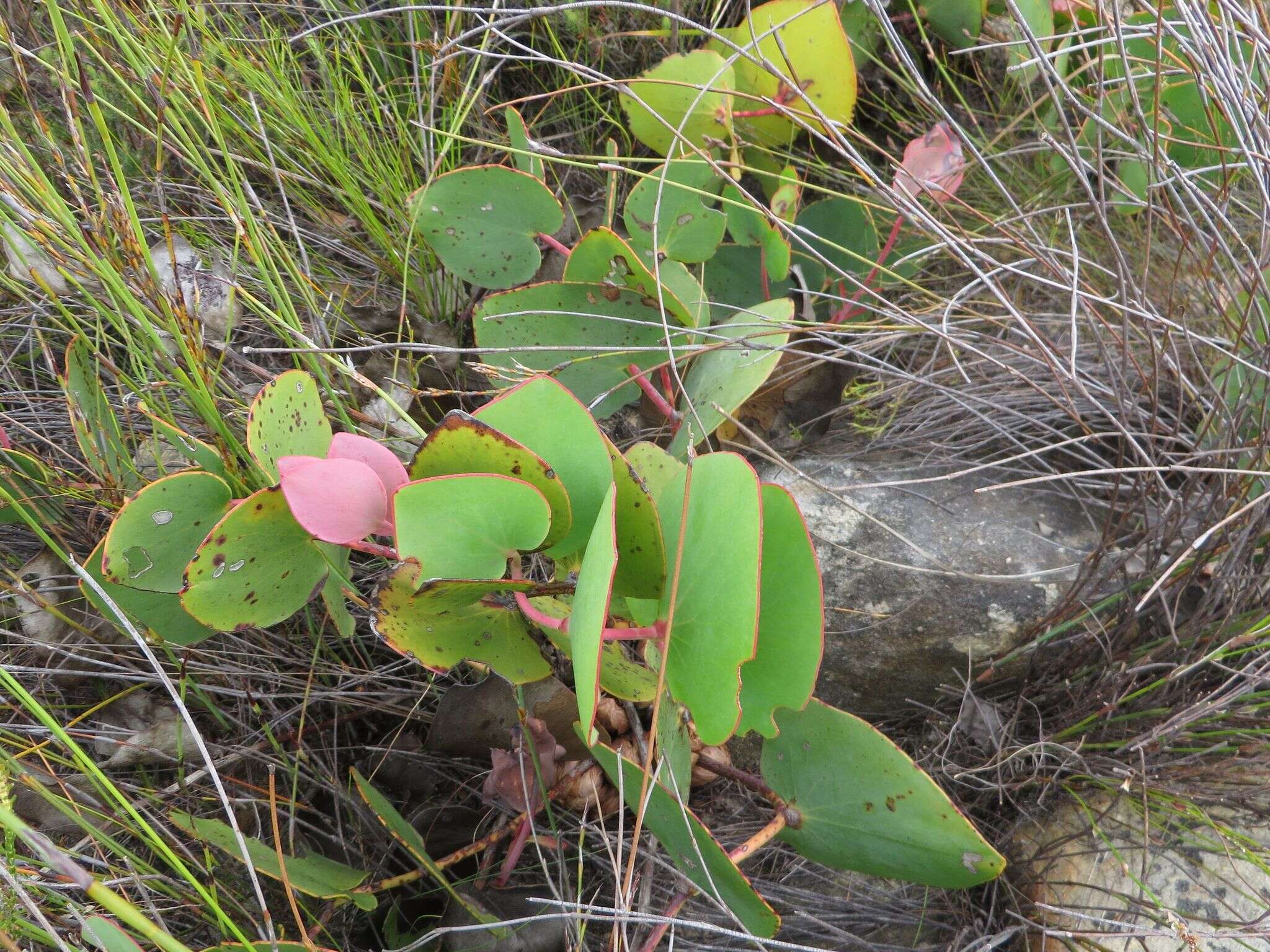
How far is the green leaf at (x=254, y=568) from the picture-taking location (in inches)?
26.6

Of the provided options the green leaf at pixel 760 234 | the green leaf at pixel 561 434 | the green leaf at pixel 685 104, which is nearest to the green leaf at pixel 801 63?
the green leaf at pixel 685 104

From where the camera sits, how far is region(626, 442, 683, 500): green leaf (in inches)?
31.9

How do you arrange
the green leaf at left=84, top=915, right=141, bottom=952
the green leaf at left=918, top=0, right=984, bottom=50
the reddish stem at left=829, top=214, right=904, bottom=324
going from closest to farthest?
the green leaf at left=84, top=915, right=141, bottom=952 < the reddish stem at left=829, top=214, right=904, bottom=324 < the green leaf at left=918, top=0, right=984, bottom=50

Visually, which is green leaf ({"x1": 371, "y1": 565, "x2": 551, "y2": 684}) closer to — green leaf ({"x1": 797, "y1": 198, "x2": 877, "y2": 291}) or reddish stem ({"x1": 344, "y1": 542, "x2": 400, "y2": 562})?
reddish stem ({"x1": 344, "y1": 542, "x2": 400, "y2": 562})

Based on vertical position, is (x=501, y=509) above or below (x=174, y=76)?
below

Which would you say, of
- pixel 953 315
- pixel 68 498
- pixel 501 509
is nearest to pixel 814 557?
pixel 501 509

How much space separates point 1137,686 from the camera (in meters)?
0.95

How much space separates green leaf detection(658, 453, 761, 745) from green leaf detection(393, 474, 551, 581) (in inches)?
4.6

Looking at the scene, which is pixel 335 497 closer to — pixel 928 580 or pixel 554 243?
pixel 554 243

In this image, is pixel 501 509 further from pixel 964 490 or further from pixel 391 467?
pixel 964 490

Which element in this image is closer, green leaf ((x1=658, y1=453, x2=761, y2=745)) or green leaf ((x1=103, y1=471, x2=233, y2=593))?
green leaf ((x1=658, y1=453, x2=761, y2=745))

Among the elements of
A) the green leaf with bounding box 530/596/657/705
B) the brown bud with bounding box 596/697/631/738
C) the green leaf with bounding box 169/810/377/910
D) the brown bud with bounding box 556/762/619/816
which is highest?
the green leaf with bounding box 530/596/657/705

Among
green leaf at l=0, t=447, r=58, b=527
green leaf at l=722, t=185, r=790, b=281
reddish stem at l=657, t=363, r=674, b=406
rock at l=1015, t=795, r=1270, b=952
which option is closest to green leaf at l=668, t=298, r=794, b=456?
reddish stem at l=657, t=363, r=674, b=406

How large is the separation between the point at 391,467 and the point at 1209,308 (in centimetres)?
101
